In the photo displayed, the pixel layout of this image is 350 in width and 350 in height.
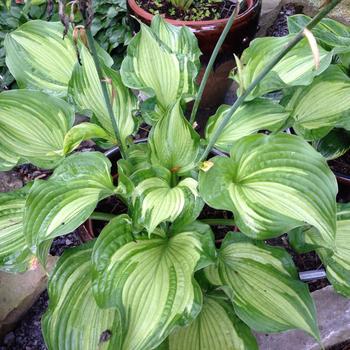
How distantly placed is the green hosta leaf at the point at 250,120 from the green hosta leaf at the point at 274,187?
0.58 feet

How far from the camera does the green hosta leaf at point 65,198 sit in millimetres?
833

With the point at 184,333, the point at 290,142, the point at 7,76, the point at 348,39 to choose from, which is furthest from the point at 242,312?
the point at 7,76

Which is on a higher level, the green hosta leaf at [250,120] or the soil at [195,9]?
the soil at [195,9]

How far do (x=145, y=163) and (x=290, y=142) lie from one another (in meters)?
0.36

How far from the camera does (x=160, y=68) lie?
118cm

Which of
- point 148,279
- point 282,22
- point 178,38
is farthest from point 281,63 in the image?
point 282,22

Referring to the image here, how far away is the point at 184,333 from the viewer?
972 mm

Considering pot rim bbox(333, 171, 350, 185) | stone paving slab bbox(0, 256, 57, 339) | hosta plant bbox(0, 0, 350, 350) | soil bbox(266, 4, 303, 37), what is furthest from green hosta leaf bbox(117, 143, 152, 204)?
soil bbox(266, 4, 303, 37)

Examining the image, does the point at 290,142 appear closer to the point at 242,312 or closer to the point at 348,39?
the point at 242,312

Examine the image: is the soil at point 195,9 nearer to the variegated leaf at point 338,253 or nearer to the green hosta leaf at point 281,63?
the green hosta leaf at point 281,63

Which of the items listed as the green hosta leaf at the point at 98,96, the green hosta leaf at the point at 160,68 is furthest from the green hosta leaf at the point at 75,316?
the green hosta leaf at the point at 160,68

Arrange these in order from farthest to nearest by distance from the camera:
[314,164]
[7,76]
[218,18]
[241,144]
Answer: [7,76]
[218,18]
[241,144]
[314,164]

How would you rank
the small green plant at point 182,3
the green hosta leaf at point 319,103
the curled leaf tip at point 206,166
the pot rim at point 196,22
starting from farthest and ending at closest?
1. the small green plant at point 182,3
2. the pot rim at point 196,22
3. the green hosta leaf at point 319,103
4. the curled leaf tip at point 206,166

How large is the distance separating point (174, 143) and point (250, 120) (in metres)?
0.22
